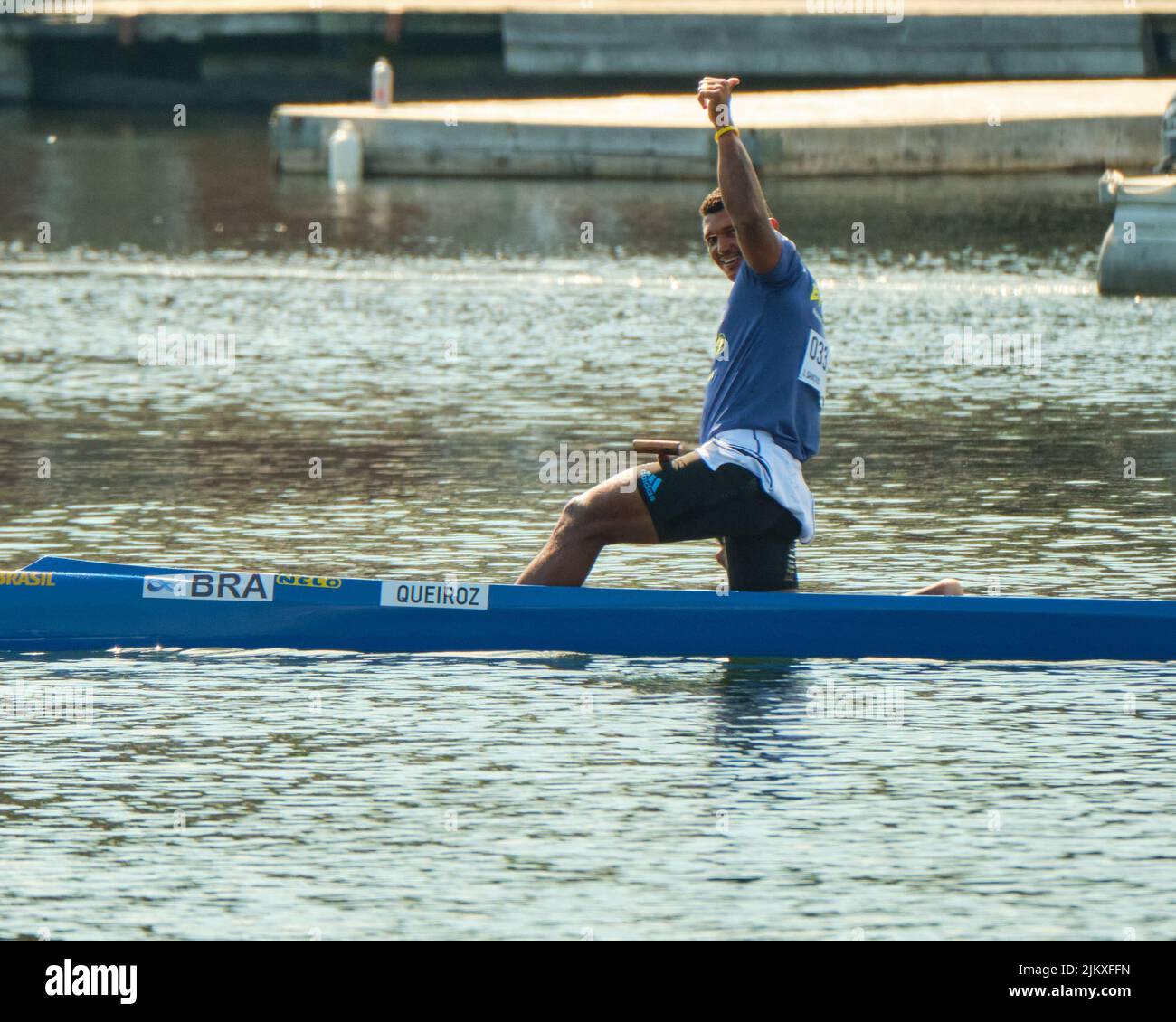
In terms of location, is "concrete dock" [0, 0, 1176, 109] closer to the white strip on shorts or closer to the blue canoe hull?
the blue canoe hull

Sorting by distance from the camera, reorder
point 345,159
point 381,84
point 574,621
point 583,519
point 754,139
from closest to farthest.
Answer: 1. point 583,519
2. point 574,621
3. point 754,139
4. point 345,159
5. point 381,84

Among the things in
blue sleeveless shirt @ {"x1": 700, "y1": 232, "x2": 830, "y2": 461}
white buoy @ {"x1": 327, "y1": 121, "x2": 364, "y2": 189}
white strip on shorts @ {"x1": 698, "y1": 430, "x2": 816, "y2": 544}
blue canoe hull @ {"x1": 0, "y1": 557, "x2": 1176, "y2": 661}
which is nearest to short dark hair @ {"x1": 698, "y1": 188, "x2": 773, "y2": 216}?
blue sleeveless shirt @ {"x1": 700, "y1": 232, "x2": 830, "y2": 461}

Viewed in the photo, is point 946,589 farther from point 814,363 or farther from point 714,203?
point 714,203

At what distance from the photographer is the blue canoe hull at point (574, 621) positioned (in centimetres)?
836

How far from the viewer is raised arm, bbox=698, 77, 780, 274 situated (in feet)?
25.4

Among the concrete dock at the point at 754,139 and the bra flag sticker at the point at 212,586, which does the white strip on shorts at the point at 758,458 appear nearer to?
the bra flag sticker at the point at 212,586

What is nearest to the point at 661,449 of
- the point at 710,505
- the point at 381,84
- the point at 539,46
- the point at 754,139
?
the point at 710,505

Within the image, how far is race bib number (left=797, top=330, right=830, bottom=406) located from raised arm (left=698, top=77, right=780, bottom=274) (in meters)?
0.28

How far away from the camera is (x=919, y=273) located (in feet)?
69.1

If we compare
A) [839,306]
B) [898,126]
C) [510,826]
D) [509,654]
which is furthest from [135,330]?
[898,126]

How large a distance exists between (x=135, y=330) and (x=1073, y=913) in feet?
41.6

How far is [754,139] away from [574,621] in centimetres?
2077

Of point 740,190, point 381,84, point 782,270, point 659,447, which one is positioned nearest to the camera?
point 740,190

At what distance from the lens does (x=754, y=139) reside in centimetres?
2877
